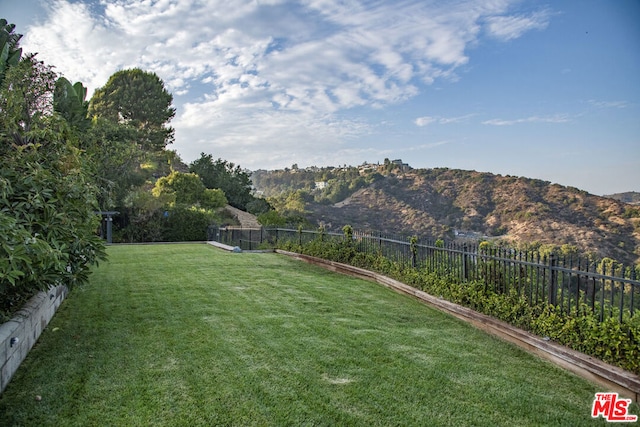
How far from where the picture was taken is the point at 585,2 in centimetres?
1066

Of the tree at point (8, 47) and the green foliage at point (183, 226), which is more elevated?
the tree at point (8, 47)

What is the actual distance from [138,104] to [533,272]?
4636cm

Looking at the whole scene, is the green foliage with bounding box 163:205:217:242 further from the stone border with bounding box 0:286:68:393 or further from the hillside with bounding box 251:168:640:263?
the stone border with bounding box 0:286:68:393

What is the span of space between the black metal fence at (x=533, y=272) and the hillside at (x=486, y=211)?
515 inches

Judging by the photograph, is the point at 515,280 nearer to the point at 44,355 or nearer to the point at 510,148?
the point at 44,355

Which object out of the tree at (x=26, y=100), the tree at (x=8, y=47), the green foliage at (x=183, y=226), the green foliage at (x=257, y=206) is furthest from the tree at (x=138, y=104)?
the tree at (x=26, y=100)

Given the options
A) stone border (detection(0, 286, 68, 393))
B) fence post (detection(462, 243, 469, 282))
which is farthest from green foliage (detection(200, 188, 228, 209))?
fence post (detection(462, 243, 469, 282))

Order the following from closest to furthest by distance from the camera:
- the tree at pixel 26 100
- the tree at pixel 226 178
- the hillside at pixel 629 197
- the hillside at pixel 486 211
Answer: the tree at pixel 26 100 → the hillside at pixel 486 211 → the hillside at pixel 629 197 → the tree at pixel 226 178

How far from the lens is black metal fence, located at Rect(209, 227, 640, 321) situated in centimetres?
426

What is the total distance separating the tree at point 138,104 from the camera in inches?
1732

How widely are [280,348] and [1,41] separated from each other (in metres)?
10.6

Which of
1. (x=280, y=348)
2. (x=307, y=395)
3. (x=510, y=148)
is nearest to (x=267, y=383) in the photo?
(x=307, y=395)

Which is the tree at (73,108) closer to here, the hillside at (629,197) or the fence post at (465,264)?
the fence post at (465,264)

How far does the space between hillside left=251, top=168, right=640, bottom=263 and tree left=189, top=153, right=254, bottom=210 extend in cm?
819
